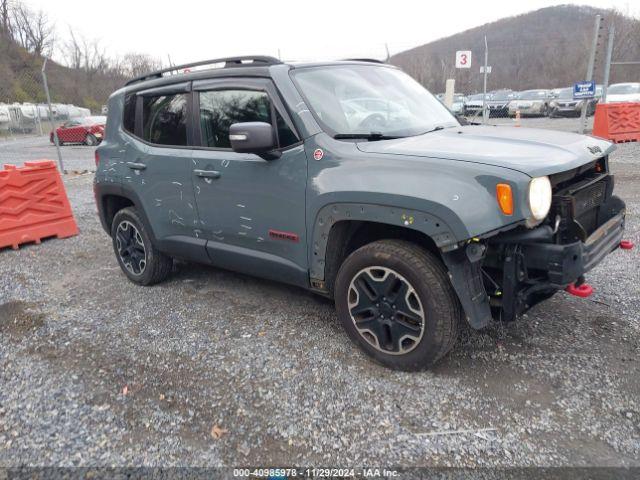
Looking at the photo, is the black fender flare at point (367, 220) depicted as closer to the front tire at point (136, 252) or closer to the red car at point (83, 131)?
the front tire at point (136, 252)

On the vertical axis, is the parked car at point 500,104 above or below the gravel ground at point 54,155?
above

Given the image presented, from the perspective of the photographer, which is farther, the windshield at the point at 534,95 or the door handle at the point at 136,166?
the windshield at the point at 534,95

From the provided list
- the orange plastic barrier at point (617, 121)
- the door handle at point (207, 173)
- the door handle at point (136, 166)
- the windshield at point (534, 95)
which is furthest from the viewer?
the windshield at point (534, 95)

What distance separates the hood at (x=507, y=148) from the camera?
103 inches

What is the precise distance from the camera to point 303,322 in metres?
3.80

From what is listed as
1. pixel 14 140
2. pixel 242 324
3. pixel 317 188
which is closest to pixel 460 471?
pixel 317 188

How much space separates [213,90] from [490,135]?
2039 mm

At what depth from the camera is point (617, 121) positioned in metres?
12.1

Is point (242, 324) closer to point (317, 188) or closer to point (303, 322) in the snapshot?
point (303, 322)

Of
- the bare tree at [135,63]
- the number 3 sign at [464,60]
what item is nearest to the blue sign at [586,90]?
the number 3 sign at [464,60]

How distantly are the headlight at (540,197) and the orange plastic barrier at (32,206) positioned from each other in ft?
20.0

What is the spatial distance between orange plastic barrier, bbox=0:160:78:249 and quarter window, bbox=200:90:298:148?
3.72 metres

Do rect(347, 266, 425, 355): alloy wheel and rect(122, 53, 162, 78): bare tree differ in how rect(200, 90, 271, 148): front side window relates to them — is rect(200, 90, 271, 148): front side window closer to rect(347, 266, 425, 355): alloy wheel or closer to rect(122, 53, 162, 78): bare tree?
rect(347, 266, 425, 355): alloy wheel

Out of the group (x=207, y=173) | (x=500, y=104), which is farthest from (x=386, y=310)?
(x=500, y=104)
